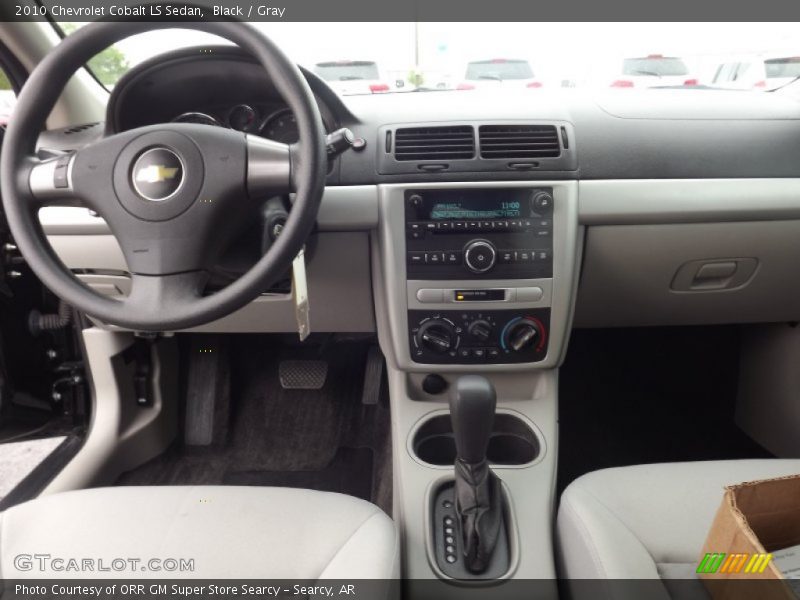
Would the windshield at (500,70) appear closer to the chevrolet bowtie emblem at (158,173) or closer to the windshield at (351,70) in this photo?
the windshield at (351,70)

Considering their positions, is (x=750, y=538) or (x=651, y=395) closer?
(x=750, y=538)

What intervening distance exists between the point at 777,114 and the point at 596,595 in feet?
3.73

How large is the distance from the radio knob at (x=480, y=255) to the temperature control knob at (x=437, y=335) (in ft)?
0.48

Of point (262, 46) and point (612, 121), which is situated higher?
point (262, 46)

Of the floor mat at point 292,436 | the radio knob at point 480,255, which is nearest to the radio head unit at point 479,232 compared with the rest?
the radio knob at point 480,255

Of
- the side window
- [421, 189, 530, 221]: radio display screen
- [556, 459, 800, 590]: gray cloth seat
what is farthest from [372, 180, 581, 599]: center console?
the side window

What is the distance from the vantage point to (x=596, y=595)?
0.90 metres

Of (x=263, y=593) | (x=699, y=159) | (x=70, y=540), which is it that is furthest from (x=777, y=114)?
(x=70, y=540)

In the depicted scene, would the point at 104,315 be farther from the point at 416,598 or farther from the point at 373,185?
the point at 416,598

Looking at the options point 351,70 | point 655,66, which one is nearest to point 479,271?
point 351,70

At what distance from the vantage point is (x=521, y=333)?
4.34ft

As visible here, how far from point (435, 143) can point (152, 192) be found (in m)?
0.57

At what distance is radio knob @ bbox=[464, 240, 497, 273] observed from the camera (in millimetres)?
1245

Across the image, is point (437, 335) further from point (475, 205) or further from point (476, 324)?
point (475, 205)
